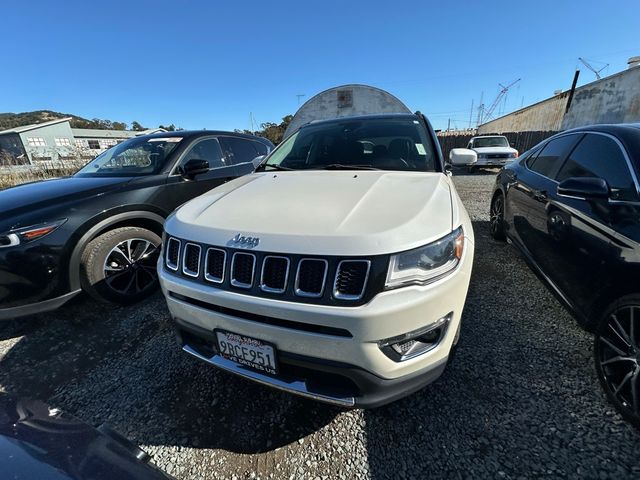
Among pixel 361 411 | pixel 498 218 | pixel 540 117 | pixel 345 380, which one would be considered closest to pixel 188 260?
pixel 345 380

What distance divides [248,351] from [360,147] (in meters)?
2.08

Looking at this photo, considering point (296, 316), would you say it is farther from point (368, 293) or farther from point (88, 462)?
point (88, 462)

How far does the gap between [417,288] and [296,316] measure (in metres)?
0.56

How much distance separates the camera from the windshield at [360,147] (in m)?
2.65

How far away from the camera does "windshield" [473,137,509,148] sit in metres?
14.2

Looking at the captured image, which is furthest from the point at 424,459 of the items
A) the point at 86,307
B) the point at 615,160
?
the point at 86,307

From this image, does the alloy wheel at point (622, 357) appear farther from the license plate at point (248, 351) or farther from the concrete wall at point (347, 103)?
the concrete wall at point (347, 103)

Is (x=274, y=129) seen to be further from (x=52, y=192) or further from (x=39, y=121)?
(x=39, y=121)

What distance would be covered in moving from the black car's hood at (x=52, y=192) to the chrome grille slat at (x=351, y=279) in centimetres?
273

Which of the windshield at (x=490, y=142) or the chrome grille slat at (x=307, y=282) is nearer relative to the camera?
the chrome grille slat at (x=307, y=282)

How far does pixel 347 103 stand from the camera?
25078 mm

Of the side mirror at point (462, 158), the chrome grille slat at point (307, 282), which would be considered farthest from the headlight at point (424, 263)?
the side mirror at point (462, 158)

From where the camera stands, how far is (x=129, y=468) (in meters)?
0.95

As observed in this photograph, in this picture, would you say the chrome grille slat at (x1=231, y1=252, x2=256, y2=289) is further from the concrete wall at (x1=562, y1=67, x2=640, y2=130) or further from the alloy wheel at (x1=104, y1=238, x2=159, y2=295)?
the concrete wall at (x1=562, y1=67, x2=640, y2=130)
